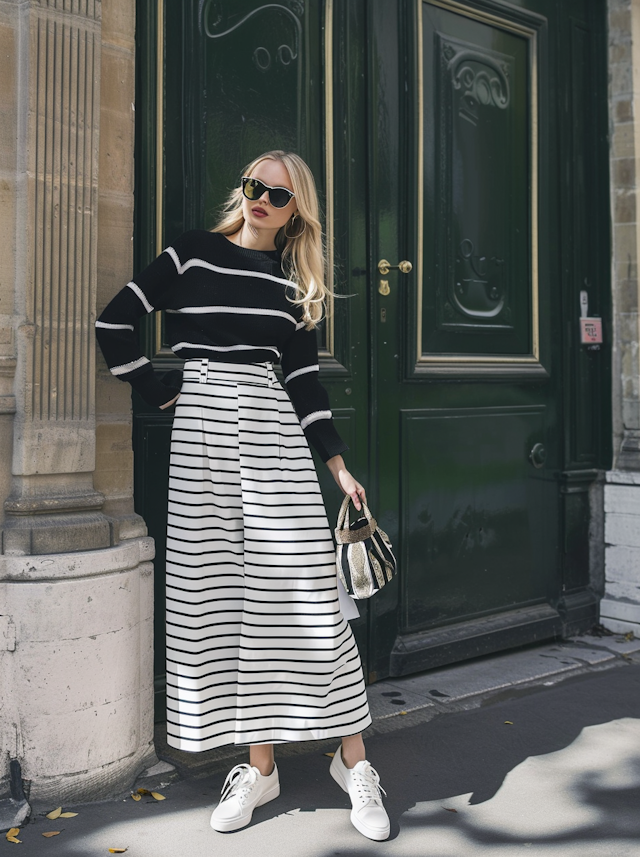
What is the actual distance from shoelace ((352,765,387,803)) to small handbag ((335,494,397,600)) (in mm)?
573

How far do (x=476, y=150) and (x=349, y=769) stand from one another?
3.05 m

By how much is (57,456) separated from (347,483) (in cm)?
90

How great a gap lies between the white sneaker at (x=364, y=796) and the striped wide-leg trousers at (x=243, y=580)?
15 centimetres

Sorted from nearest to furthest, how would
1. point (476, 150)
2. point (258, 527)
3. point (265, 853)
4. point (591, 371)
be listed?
point (265, 853)
point (258, 527)
point (476, 150)
point (591, 371)

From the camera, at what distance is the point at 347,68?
14.0ft

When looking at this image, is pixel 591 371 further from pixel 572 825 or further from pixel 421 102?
pixel 572 825

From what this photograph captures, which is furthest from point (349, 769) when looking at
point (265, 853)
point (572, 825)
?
point (572, 825)

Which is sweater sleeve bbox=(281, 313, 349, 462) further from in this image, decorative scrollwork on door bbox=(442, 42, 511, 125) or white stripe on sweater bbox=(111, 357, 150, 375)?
decorative scrollwork on door bbox=(442, 42, 511, 125)

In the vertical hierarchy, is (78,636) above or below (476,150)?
below

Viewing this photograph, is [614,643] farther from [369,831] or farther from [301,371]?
[301,371]

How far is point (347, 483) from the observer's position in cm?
308

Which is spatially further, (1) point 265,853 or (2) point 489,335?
(2) point 489,335

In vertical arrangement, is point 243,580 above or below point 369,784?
above

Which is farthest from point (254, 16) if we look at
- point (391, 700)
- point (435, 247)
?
point (391, 700)
